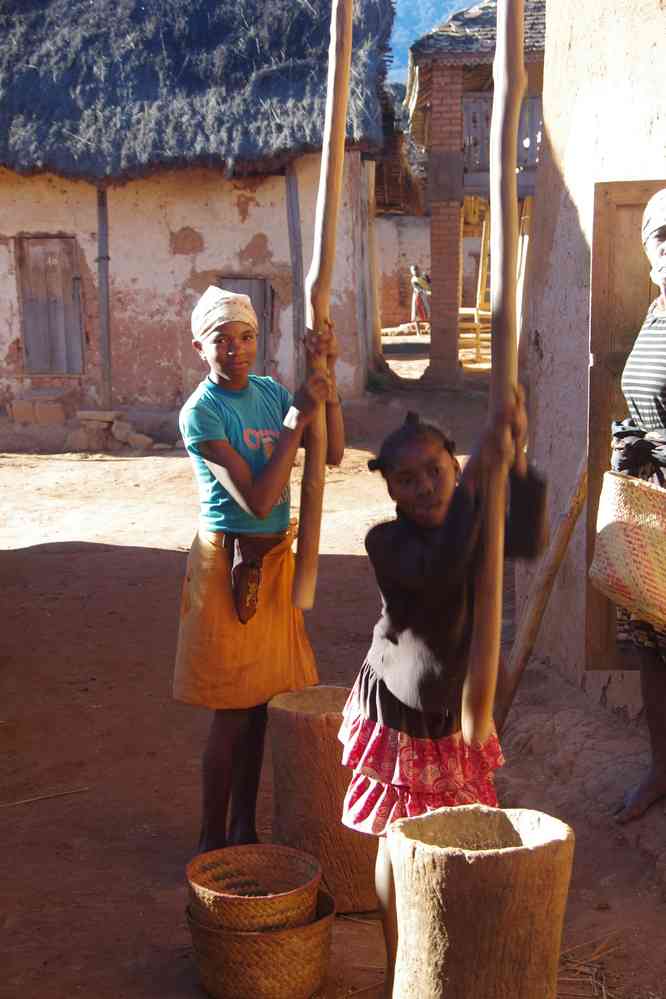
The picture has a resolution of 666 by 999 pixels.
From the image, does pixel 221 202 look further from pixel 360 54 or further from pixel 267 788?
pixel 267 788

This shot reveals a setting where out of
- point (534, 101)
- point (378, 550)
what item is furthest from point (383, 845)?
point (534, 101)

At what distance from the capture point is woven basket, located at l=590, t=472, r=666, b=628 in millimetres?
3039

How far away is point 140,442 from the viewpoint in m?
13.0

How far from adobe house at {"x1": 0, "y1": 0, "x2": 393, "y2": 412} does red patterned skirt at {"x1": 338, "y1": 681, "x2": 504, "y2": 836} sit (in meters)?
10.2

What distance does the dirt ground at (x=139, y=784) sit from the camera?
3.12 meters

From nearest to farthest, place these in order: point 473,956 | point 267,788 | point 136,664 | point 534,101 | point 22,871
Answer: point 473,956 < point 22,871 < point 267,788 < point 136,664 < point 534,101

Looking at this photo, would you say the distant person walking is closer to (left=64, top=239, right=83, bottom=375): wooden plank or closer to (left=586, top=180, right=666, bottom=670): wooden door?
(left=64, top=239, right=83, bottom=375): wooden plank

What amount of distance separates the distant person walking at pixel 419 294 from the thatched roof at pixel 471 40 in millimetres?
7553

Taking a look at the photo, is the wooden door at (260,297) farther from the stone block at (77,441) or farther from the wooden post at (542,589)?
the wooden post at (542,589)

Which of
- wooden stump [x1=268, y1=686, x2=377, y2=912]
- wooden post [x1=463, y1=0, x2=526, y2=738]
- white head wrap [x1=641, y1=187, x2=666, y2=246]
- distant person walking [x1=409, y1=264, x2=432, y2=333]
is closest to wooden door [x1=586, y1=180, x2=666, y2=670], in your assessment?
white head wrap [x1=641, y1=187, x2=666, y2=246]

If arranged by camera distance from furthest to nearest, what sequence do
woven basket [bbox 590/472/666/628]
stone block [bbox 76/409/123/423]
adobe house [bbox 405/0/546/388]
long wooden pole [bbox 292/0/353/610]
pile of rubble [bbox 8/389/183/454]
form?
adobe house [bbox 405/0/546/388], stone block [bbox 76/409/123/423], pile of rubble [bbox 8/389/183/454], woven basket [bbox 590/472/666/628], long wooden pole [bbox 292/0/353/610]

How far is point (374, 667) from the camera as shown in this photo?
104 inches

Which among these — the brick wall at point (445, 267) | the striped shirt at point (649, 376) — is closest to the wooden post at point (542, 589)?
the striped shirt at point (649, 376)

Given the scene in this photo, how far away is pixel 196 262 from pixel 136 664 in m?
7.89
